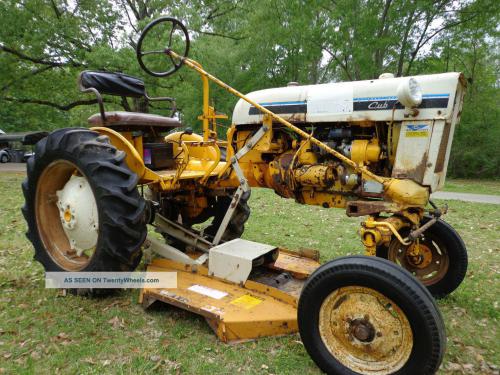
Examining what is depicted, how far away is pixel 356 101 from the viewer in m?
2.83

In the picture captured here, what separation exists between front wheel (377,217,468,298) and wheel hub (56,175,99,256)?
8.41ft

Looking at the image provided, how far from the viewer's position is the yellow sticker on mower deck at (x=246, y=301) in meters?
2.74

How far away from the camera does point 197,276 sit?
10.6 feet

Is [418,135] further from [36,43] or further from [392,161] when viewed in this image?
[36,43]

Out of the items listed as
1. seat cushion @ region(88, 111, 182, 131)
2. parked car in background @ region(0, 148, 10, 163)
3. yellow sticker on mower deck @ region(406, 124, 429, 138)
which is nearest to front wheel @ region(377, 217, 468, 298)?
yellow sticker on mower deck @ region(406, 124, 429, 138)

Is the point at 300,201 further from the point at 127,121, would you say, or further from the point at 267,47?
the point at 267,47

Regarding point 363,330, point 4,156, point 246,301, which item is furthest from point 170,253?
point 4,156

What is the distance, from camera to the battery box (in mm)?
3887

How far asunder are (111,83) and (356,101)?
103 inches

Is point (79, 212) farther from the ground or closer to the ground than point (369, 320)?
farther from the ground

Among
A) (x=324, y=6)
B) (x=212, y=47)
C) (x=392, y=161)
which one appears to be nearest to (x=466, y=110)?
(x=324, y=6)

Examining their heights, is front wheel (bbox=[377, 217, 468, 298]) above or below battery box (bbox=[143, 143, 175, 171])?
below

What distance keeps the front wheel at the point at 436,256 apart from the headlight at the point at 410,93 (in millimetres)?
1167

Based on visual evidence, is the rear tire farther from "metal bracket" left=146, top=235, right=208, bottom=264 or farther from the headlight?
the headlight
